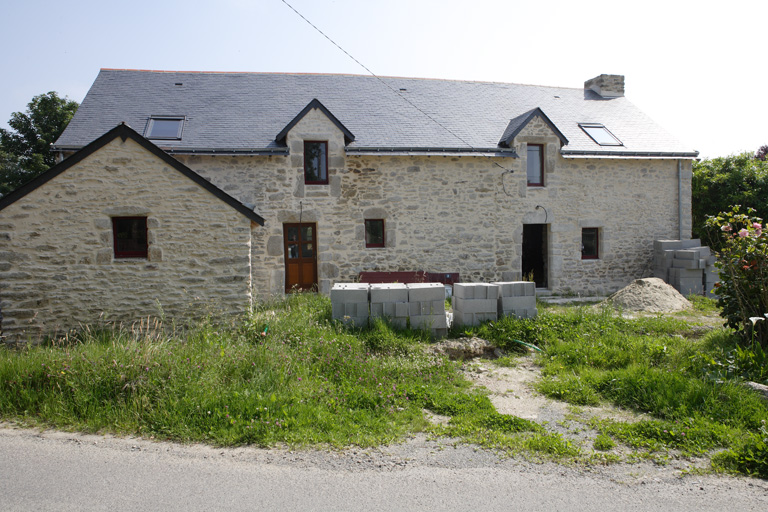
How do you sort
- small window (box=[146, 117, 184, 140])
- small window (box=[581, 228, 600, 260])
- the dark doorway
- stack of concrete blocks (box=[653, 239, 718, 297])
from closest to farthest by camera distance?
small window (box=[146, 117, 184, 140]) → stack of concrete blocks (box=[653, 239, 718, 297]) → small window (box=[581, 228, 600, 260]) → the dark doorway

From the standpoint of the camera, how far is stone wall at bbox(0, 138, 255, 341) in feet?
24.6

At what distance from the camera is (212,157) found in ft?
36.7

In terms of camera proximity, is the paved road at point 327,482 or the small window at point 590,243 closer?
the paved road at point 327,482

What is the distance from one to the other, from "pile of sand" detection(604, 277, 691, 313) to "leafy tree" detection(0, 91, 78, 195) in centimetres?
2478

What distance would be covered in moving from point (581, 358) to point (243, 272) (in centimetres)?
551

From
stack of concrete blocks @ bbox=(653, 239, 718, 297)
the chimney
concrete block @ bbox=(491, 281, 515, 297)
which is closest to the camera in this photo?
concrete block @ bbox=(491, 281, 515, 297)

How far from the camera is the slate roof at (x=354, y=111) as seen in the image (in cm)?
1169

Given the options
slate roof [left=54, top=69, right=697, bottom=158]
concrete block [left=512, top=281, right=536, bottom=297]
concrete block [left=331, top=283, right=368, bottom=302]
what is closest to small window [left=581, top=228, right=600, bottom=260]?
slate roof [left=54, top=69, right=697, bottom=158]

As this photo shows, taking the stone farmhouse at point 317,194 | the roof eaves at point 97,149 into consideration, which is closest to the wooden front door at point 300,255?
the stone farmhouse at point 317,194

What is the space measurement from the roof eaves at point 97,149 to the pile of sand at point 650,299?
27.0ft

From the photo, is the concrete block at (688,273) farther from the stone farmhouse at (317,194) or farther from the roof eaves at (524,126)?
the roof eaves at (524,126)

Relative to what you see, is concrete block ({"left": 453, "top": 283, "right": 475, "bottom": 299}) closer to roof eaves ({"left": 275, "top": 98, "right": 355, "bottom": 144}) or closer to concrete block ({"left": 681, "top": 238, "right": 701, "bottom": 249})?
roof eaves ({"left": 275, "top": 98, "right": 355, "bottom": 144})

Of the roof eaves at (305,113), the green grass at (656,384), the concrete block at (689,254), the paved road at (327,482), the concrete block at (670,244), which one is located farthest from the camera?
the concrete block at (670,244)

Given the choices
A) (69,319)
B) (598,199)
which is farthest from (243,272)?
(598,199)
